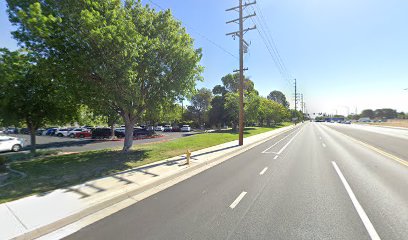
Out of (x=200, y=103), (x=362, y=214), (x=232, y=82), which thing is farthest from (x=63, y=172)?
(x=232, y=82)

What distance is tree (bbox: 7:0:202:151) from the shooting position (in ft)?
32.6

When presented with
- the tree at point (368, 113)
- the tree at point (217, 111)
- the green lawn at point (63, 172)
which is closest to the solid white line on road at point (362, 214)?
the green lawn at point (63, 172)

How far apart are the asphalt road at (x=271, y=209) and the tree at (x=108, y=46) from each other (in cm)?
612

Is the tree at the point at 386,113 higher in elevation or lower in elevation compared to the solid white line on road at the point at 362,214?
higher

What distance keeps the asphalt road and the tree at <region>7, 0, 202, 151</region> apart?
6123 mm

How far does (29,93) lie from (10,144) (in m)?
8.37

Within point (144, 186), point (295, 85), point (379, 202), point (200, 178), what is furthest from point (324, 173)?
point (295, 85)

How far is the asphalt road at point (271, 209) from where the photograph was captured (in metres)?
4.70

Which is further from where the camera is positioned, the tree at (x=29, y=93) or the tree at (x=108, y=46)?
the tree at (x=29, y=93)

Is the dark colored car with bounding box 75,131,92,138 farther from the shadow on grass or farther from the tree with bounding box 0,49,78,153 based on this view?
the shadow on grass

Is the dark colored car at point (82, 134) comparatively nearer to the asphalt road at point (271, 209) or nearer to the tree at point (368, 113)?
the asphalt road at point (271, 209)

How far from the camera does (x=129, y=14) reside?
44.0 feet

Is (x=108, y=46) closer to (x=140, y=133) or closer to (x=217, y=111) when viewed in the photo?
(x=140, y=133)

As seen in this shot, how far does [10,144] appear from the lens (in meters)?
19.4
